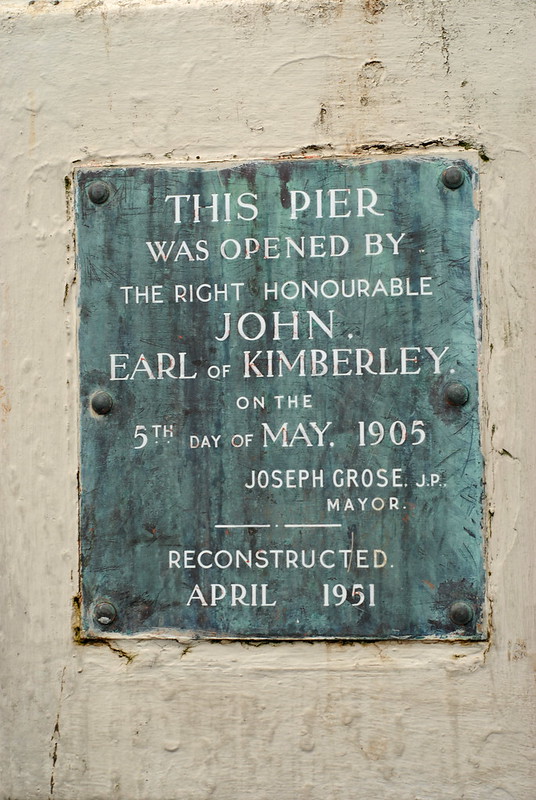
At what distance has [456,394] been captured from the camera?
286cm

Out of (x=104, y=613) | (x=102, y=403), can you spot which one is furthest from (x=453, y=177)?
(x=104, y=613)

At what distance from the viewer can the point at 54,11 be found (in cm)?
311

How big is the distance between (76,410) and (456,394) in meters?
1.15

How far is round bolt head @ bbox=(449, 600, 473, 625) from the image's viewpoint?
2.82 m

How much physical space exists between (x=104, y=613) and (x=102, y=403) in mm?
631

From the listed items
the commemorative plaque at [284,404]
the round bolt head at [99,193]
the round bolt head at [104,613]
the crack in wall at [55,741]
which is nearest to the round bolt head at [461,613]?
the commemorative plaque at [284,404]

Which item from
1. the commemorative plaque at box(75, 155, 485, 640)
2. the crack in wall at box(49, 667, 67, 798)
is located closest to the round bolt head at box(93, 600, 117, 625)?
the commemorative plaque at box(75, 155, 485, 640)

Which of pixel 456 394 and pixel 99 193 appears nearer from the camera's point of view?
pixel 456 394

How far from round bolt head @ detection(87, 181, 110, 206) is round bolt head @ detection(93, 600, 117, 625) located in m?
1.23

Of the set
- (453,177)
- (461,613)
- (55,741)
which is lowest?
(55,741)

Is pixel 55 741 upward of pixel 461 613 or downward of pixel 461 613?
downward

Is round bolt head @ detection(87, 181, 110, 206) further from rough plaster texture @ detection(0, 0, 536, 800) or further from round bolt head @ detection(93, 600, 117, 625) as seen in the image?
round bolt head @ detection(93, 600, 117, 625)

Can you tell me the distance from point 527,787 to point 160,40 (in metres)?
2.48

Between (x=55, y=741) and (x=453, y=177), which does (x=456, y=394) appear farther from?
(x=55, y=741)
